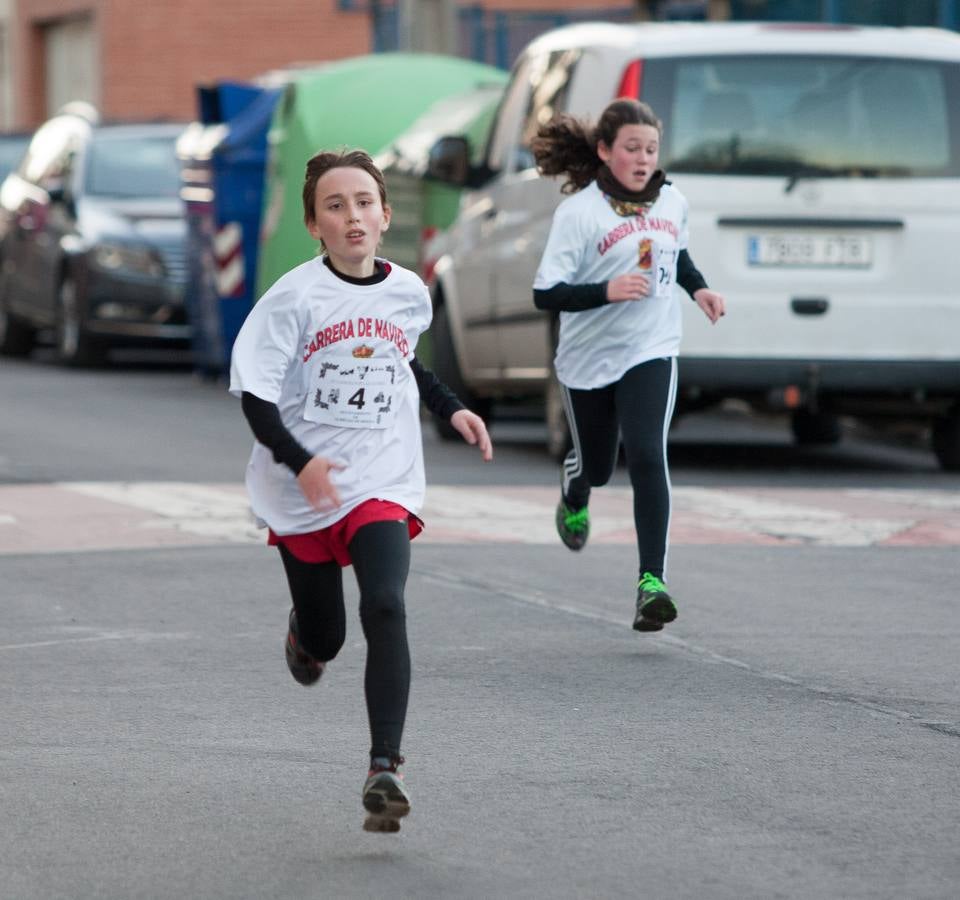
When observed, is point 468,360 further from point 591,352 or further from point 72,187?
point 72,187

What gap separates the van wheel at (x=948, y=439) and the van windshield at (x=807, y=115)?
4.69 ft

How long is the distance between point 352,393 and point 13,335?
1707 cm

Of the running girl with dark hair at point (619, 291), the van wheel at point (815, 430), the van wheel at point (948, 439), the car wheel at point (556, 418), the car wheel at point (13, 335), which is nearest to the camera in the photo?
the running girl with dark hair at point (619, 291)

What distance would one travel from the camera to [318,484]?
5.16 m

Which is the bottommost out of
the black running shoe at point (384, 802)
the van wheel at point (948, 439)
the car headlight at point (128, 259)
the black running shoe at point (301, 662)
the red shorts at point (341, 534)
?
the car headlight at point (128, 259)

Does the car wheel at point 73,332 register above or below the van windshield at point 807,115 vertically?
below

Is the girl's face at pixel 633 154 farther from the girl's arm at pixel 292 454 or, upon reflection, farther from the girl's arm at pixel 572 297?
the girl's arm at pixel 292 454

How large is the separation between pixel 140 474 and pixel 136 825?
7.21 metres

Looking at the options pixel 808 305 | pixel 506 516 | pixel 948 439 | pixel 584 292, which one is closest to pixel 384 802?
pixel 584 292

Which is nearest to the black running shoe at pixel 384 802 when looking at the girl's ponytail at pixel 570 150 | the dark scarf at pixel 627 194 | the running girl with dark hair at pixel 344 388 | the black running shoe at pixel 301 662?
the running girl with dark hair at pixel 344 388

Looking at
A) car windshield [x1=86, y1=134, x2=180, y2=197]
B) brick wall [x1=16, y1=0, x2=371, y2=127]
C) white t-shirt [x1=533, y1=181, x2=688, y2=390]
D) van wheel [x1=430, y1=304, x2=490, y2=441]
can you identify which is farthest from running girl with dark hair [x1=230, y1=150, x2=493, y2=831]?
brick wall [x1=16, y1=0, x2=371, y2=127]

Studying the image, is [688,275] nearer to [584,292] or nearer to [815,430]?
[584,292]

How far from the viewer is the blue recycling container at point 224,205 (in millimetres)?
18203

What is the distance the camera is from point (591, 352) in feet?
26.6
